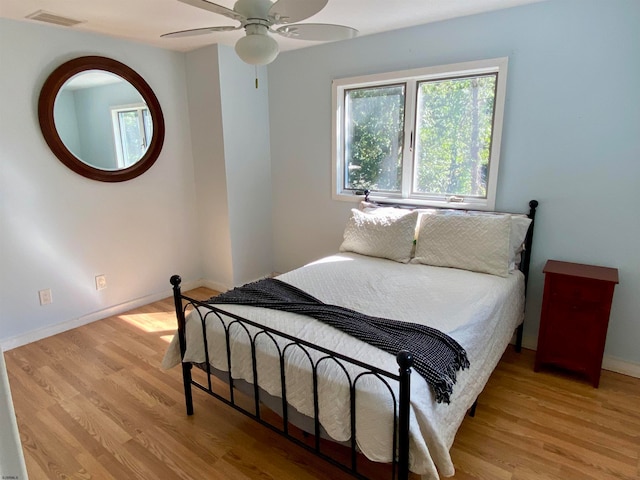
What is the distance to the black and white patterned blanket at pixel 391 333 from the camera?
149cm

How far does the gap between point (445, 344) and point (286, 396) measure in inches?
27.9

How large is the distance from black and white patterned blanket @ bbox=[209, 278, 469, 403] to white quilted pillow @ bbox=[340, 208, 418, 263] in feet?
2.91

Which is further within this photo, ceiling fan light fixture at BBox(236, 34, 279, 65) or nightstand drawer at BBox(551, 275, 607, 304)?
nightstand drawer at BBox(551, 275, 607, 304)

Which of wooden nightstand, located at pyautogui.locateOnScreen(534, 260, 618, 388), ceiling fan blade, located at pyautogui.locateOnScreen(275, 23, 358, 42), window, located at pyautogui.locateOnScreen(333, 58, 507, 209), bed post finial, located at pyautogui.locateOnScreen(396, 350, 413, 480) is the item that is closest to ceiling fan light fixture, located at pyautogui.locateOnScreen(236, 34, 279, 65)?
ceiling fan blade, located at pyautogui.locateOnScreen(275, 23, 358, 42)

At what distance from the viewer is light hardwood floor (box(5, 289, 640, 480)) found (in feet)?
5.94

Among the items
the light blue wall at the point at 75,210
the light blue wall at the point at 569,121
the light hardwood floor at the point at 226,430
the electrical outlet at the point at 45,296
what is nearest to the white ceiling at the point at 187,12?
the light blue wall at the point at 569,121

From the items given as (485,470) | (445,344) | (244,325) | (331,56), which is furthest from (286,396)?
(331,56)

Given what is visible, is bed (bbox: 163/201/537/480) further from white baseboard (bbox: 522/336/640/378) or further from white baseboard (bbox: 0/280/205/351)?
white baseboard (bbox: 0/280/205/351)

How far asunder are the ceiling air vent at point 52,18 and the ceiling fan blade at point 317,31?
5.97 feet

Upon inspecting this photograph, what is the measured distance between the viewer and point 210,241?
13.1ft

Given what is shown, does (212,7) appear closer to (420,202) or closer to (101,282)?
(420,202)

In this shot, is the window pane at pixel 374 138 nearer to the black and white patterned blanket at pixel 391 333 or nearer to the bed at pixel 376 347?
the bed at pixel 376 347

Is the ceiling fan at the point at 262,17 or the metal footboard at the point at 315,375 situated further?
the ceiling fan at the point at 262,17

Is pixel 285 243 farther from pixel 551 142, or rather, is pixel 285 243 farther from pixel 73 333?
pixel 551 142
